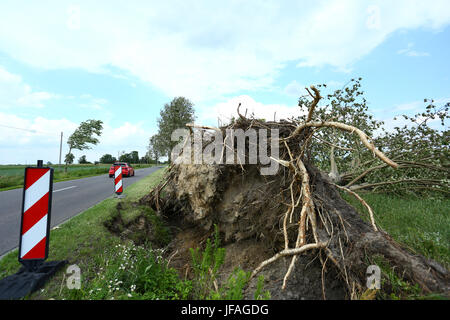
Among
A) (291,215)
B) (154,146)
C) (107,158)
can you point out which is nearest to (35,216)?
(291,215)

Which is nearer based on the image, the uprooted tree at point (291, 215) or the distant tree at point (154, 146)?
the uprooted tree at point (291, 215)

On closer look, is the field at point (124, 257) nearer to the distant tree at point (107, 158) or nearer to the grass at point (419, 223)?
the grass at point (419, 223)

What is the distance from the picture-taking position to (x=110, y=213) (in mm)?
4551

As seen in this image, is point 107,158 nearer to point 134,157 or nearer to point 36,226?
point 134,157

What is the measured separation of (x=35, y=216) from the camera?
2.96m

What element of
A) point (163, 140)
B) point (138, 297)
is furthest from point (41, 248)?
point (163, 140)

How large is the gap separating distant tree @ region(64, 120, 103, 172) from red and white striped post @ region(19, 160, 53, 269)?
A: 105 ft

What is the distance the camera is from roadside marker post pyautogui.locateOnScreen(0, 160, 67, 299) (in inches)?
112

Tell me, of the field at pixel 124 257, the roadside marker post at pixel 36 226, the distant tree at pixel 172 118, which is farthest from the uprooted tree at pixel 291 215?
the distant tree at pixel 172 118

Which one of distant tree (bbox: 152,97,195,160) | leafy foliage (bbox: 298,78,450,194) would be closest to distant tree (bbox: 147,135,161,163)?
distant tree (bbox: 152,97,195,160)

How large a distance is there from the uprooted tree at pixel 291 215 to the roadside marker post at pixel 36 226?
2032mm

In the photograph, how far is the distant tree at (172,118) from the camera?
3062 cm

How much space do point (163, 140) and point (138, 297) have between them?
30.3 m
